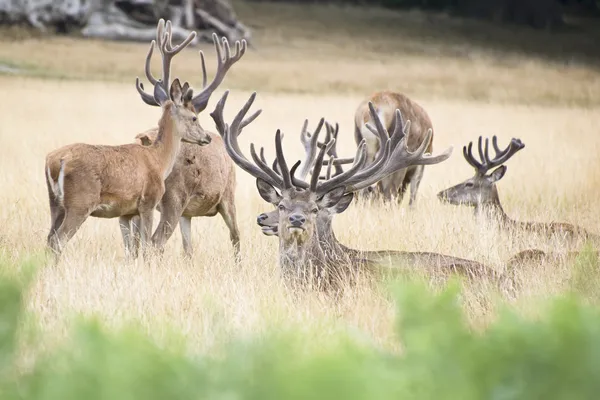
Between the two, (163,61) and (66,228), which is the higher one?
(163,61)

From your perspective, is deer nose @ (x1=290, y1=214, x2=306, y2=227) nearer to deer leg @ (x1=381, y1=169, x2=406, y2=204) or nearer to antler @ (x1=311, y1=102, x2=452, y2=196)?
antler @ (x1=311, y1=102, x2=452, y2=196)

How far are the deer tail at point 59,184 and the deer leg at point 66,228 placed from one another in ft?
0.34

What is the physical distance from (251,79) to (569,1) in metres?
25.6

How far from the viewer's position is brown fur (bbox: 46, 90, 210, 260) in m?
7.69

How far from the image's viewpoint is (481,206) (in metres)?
10.6

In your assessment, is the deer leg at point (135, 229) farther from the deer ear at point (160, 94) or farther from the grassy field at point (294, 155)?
the deer ear at point (160, 94)

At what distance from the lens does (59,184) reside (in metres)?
7.68

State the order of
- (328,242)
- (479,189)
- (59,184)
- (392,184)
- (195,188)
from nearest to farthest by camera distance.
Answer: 1. (328,242)
2. (59,184)
3. (195,188)
4. (479,189)
5. (392,184)

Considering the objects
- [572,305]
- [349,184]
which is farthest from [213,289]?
[572,305]

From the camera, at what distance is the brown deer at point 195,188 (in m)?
8.75

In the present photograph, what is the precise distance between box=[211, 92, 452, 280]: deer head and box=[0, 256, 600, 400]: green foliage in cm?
444

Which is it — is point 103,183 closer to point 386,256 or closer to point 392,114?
point 386,256

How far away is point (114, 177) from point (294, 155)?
905 cm

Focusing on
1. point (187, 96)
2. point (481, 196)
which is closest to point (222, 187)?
point (187, 96)
